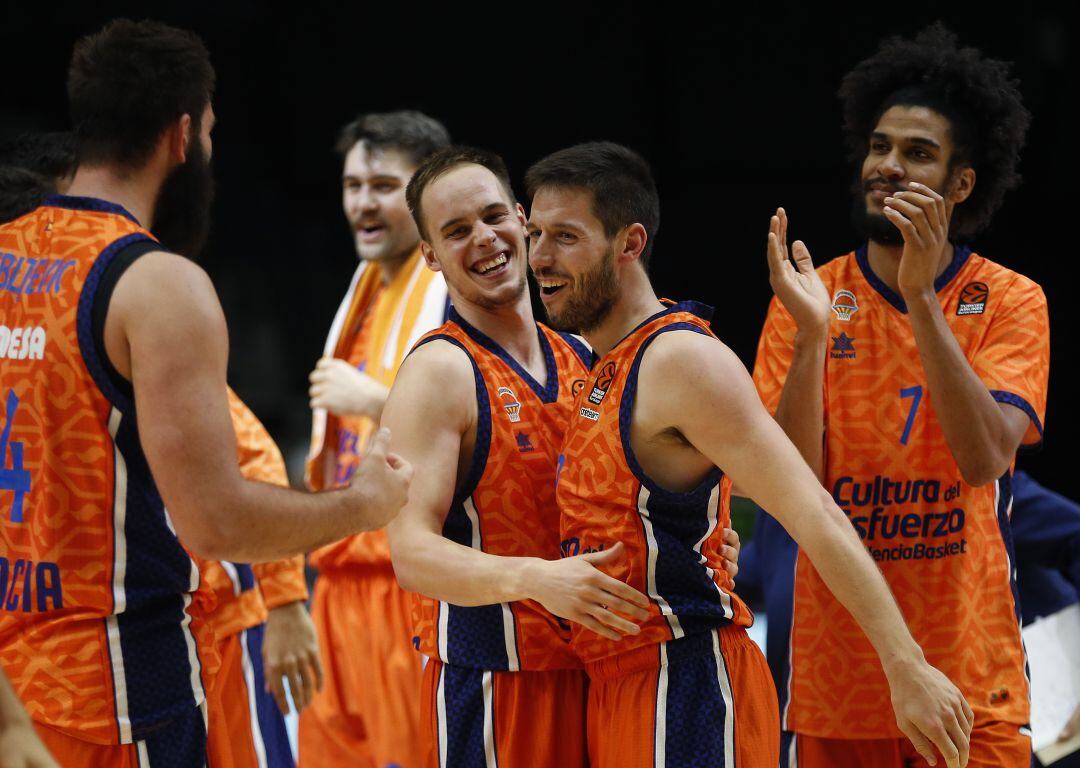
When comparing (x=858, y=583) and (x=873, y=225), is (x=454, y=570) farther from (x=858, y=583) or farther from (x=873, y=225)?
(x=873, y=225)

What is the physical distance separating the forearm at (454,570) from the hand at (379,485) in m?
0.16

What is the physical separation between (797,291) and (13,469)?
157 cm

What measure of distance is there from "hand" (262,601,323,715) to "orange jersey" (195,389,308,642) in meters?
0.03

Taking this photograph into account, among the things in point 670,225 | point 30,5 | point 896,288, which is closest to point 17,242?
point 896,288

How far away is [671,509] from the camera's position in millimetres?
2408

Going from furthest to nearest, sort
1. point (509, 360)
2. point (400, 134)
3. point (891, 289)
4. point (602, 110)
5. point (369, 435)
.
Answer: point (602, 110), point (400, 134), point (369, 435), point (891, 289), point (509, 360)

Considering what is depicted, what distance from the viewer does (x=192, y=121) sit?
243 cm

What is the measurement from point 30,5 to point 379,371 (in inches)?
168

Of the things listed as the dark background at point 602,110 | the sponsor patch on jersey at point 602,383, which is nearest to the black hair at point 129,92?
the sponsor patch on jersey at point 602,383

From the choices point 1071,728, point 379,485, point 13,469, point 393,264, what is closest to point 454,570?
point 379,485

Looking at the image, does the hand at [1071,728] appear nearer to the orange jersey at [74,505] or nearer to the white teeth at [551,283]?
the white teeth at [551,283]

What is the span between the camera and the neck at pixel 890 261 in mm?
3002

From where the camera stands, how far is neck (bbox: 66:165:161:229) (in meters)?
2.35

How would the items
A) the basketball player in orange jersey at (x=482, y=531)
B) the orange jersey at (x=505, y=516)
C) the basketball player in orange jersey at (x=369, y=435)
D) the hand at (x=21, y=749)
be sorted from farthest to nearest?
the basketball player in orange jersey at (x=369, y=435) < the orange jersey at (x=505, y=516) < the basketball player in orange jersey at (x=482, y=531) < the hand at (x=21, y=749)
